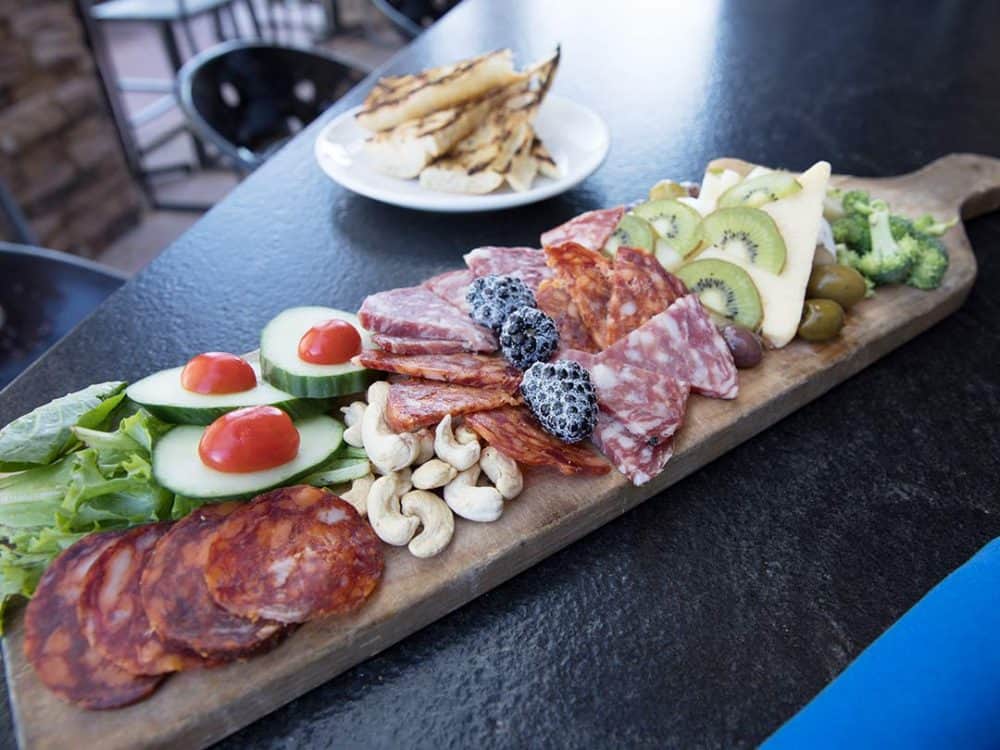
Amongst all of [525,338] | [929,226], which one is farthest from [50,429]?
[929,226]

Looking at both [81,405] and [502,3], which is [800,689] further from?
[502,3]

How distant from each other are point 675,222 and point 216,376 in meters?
0.97

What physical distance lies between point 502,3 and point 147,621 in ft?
10.5

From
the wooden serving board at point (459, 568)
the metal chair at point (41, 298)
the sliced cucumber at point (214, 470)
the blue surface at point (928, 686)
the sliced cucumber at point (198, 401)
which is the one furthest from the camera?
the metal chair at point (41, 298)

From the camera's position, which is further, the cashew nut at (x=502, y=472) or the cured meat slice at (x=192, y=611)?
the cashew nut at (x=502, y=472)

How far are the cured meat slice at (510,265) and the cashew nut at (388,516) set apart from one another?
564mm

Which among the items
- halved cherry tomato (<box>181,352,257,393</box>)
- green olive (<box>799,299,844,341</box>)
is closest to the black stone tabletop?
green olive (<box>799,299,844,341</box>)

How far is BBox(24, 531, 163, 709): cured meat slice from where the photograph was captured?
0.89m

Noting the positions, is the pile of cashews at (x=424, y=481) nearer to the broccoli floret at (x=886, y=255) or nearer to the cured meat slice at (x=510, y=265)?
the cured meat slice at (x=510, y=265)

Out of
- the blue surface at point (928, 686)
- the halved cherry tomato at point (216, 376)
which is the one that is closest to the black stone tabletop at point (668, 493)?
the blue surface at point (928, 686)

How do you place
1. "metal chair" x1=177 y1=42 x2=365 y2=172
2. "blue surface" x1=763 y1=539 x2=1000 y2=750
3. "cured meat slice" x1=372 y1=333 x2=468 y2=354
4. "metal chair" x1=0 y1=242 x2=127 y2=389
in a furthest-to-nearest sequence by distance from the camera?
1. "metal chair" x1=177 y1=42 x2=365 y2=172
2. "metal chair" x1=0 y1=242 x2=127 y2=389
3. "cured meat slice" x1=372 y1=333 x2=468 y2=354
4. "blue surface" x1=763 y1=539 x2=1000 y2=750

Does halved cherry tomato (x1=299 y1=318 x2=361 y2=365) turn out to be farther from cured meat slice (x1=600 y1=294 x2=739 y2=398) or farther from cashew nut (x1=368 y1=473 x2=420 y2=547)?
cured meat slice (x1=600 y1=294 x2=739 y2=398)

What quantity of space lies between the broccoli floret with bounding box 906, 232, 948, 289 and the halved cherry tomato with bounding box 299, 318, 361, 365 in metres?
1.22

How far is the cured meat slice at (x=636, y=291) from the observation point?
4.55ft
